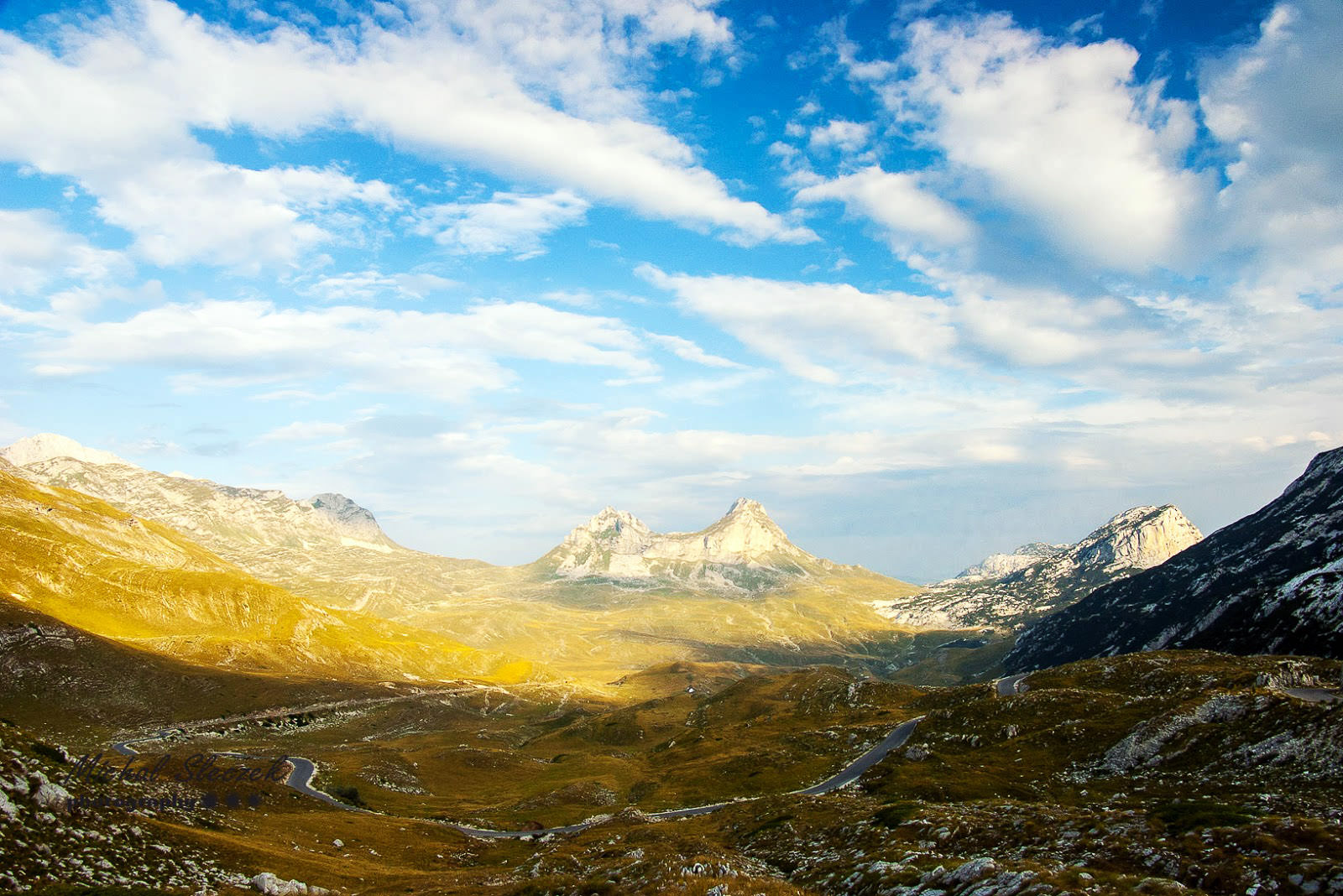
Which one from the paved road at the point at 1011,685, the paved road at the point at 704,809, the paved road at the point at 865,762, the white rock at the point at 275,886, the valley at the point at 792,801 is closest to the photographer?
the valley at the point at 792,801

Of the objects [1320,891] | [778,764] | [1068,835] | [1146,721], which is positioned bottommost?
[778,764]

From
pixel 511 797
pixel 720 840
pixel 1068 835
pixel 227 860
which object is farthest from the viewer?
pixel 511 797

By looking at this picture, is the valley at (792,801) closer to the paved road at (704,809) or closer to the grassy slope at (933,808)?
the grassy slope at (933,808)

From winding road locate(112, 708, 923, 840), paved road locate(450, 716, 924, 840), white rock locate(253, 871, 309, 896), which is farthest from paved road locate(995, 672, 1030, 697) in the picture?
white rock locate(253, 871, 309, 896)

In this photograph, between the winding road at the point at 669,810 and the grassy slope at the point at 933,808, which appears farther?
the winding road at the point at 669,810

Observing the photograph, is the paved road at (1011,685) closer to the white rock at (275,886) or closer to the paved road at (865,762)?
the paved road at (865,762)

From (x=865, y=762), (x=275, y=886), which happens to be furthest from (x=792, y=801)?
(x=275, y=886)

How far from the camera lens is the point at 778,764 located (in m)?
102

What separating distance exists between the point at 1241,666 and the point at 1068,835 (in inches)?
3153

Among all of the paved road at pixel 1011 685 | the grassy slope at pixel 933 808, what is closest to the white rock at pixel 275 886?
the grassy slope at pixel 933 808

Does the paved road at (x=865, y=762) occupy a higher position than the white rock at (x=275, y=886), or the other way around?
the white rock at (x=275, y=886)

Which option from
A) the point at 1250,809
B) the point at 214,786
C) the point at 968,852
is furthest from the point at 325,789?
the point at 1250,809

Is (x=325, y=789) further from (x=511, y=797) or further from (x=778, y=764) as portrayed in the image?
(x=778, y=764)

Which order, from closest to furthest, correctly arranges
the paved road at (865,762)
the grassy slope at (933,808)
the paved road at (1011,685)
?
the grassy slope at (933,808)
the paved road at (865,762)
the paved road at (1011,685)
